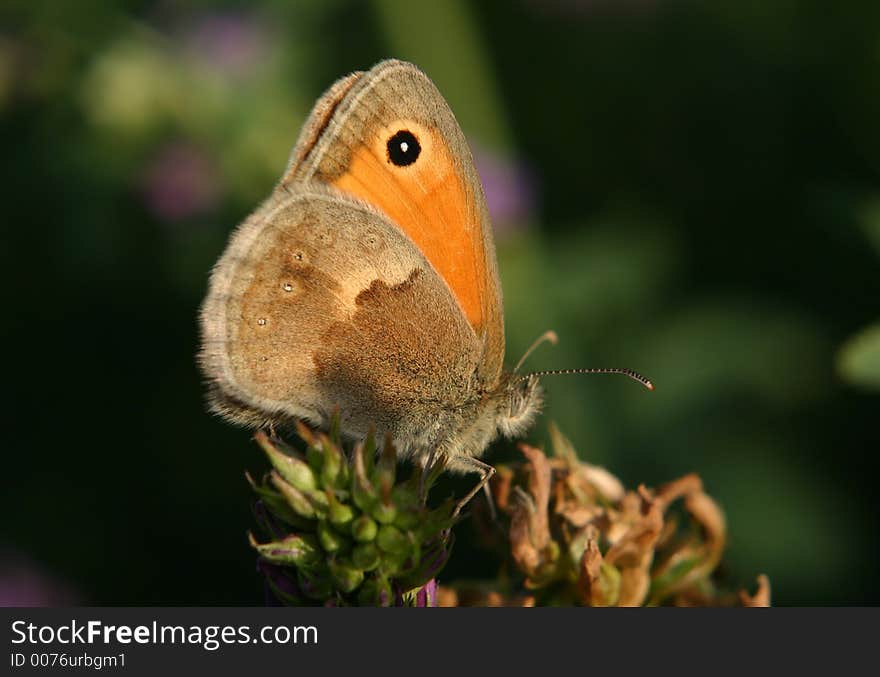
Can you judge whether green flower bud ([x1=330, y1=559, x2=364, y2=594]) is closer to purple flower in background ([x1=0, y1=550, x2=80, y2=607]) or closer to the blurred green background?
the blurred green background

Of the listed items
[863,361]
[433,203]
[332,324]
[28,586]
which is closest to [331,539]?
[332,324]

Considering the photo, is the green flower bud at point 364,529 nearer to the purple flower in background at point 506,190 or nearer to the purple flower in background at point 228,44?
the purple flower in background at point 506,190

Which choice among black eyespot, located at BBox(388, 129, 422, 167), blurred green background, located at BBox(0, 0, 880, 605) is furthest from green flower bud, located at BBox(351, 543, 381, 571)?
blurred green background, located at BBox(0, 0, 880, 605)

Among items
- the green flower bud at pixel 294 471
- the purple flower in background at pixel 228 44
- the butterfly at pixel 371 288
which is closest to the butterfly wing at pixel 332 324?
the butterfly at pixel 371 288

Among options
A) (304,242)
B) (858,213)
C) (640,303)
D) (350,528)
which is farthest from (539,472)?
(640,303)

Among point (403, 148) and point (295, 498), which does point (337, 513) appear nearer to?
point (295, 498)
